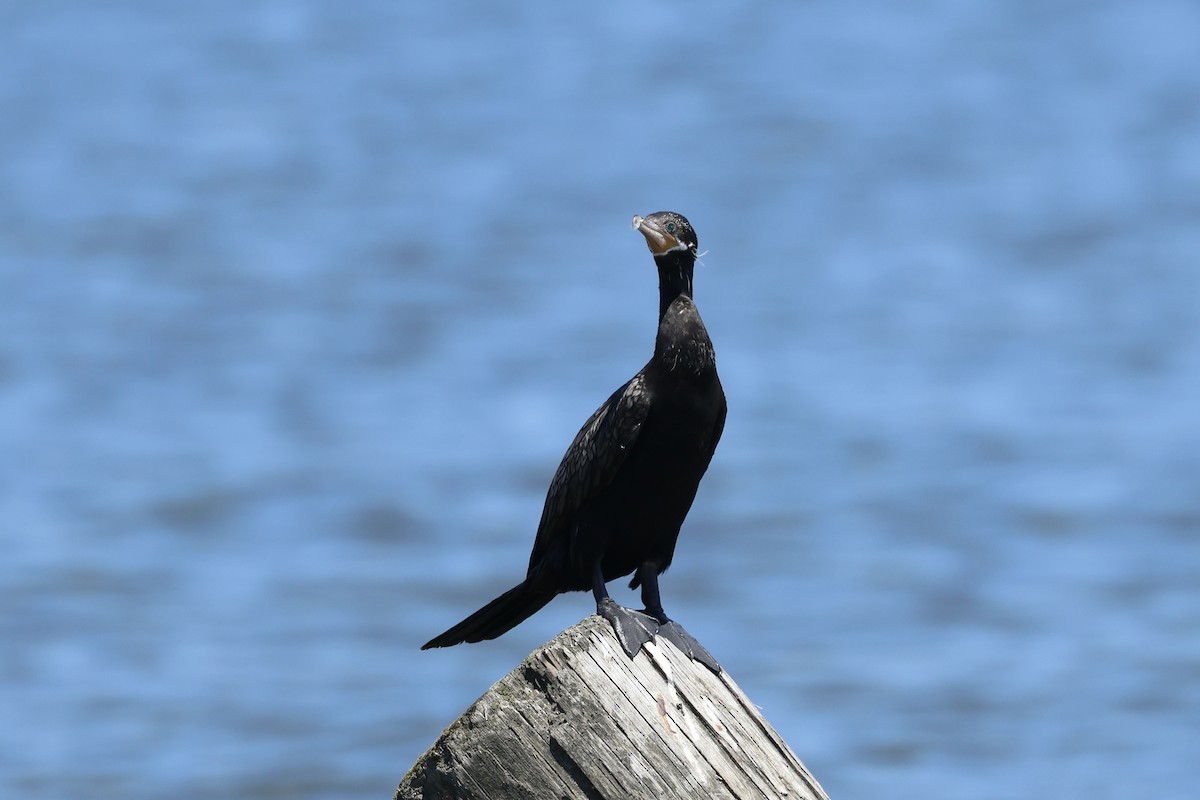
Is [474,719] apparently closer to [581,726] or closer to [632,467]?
[581,726]

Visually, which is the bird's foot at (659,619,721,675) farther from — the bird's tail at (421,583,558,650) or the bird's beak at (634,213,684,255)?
the bird's beak at (634,213,684,255)

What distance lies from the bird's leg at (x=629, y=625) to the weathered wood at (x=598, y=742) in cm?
9

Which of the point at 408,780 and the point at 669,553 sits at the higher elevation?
the point at 669,553

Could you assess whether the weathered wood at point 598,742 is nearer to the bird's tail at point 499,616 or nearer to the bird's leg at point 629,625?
the bird's leg at point 629,625

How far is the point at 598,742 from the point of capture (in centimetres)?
305

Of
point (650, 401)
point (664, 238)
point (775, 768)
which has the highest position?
point (664, 238)

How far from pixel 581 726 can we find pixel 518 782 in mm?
177

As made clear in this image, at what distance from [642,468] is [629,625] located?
1378mm

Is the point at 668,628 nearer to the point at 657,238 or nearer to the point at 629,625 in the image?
the point at 629,625

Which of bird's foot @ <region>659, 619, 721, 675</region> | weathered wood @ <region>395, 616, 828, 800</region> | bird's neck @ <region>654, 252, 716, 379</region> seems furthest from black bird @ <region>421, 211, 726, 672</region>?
weathered wood @ <region>395, 616, 828, 800</region>

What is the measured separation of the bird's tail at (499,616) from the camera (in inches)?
190

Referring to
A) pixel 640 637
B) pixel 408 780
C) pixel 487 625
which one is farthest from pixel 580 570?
pixel 408 780

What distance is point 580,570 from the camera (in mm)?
4938

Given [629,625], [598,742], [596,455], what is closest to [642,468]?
[596,455]
